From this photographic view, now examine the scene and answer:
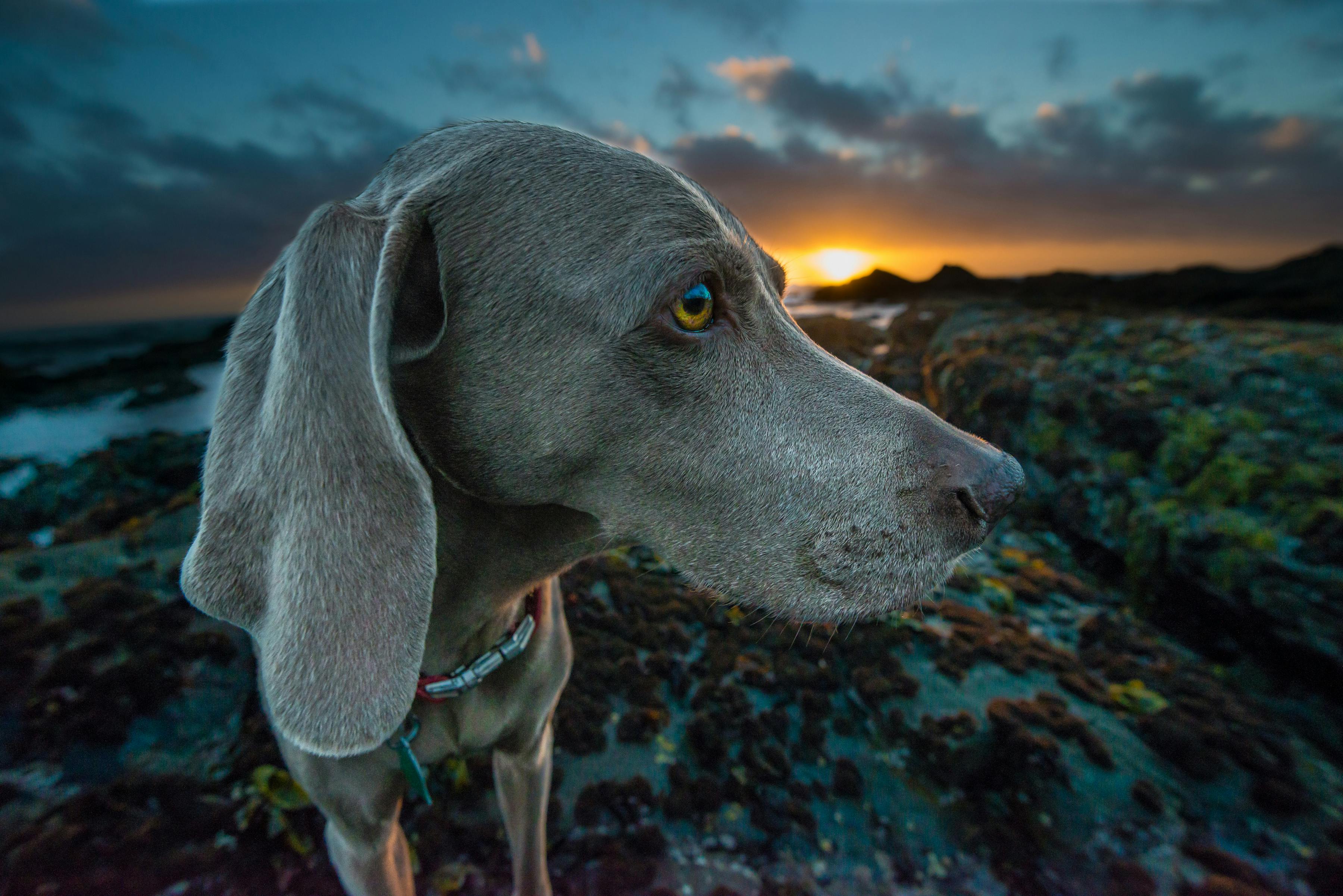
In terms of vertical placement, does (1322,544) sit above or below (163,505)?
above

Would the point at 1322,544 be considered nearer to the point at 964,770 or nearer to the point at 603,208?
the point at 964,770

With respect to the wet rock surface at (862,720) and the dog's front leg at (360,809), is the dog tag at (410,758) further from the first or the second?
the wet rock surface at (862,720)

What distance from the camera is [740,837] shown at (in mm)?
3377

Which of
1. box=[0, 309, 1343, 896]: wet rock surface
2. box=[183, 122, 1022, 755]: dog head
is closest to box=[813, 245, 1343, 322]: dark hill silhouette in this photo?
box=[0, 309, 1343, 896]: wet rock surface

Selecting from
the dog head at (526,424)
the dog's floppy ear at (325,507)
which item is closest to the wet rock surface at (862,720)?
the dog's floppy ear at (325,507)

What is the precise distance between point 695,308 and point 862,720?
3497 mm

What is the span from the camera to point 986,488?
4.97ft

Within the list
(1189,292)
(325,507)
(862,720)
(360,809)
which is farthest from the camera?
(1189,292)

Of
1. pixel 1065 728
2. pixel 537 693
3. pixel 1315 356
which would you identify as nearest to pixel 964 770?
pixel 1065 728

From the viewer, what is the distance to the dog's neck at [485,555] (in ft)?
5.86

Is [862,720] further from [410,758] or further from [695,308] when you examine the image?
[695,308]

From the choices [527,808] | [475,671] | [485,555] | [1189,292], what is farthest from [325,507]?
[1189,292]

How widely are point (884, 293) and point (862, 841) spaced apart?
10.2m

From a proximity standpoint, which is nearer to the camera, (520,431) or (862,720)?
(520,431)
